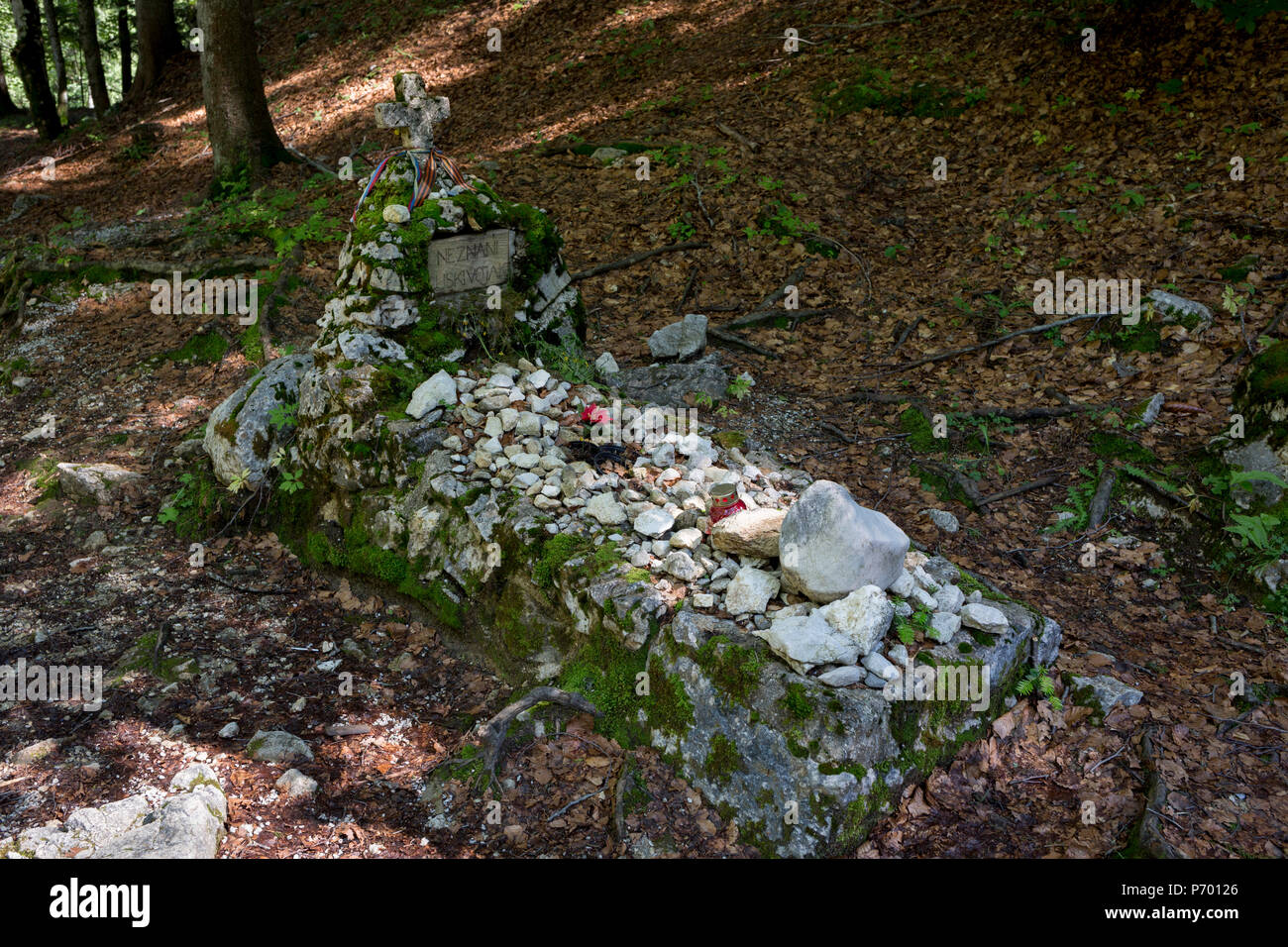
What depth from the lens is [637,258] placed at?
9.20m

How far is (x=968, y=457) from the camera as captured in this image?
6555 mm

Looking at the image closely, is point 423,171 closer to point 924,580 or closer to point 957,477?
point 924,580

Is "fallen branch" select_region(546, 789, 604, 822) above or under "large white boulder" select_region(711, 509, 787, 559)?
under

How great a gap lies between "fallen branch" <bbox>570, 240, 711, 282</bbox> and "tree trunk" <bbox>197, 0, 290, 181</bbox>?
16.2 ft

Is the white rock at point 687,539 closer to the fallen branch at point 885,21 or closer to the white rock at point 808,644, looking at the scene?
the white rock at point 808,644

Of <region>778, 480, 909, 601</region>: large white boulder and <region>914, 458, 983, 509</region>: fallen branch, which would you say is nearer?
<region>778, 480, 909, 601</region>: large white boulder

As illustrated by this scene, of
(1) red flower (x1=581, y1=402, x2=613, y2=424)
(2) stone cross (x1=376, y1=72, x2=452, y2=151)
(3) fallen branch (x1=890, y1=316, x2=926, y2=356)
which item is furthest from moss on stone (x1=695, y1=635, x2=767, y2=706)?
(3) fallen branch (x1=890, y1=316, x2=926, y2=356)

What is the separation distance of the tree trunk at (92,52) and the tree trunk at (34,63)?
3.44 ft

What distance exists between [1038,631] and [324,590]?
14.6 feet

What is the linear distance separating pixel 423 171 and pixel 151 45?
1455 cm

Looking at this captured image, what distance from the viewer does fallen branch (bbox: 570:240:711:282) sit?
29.5ft
